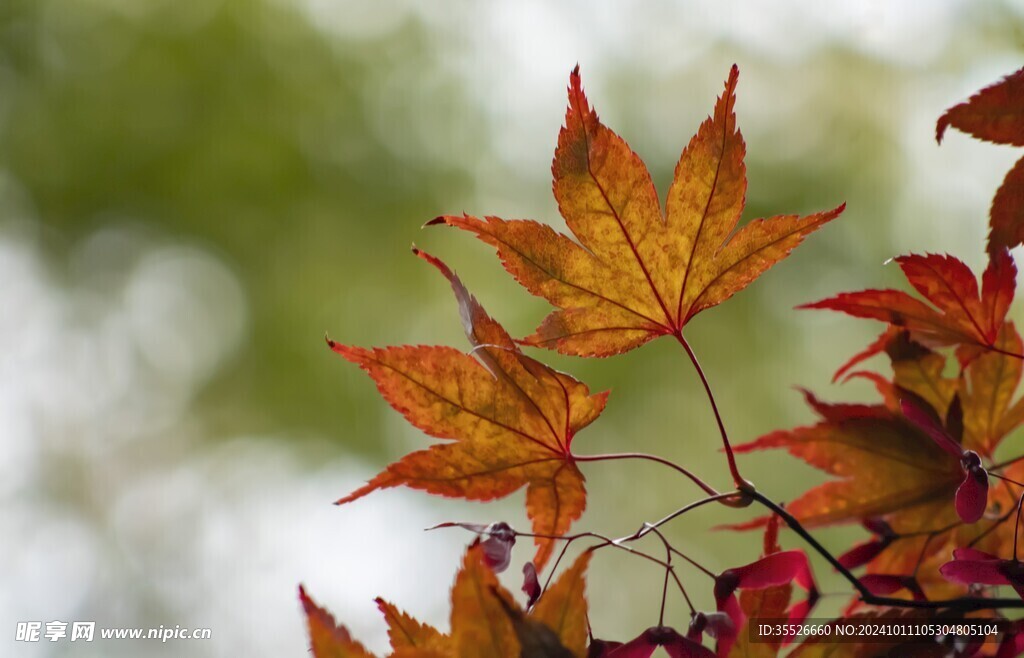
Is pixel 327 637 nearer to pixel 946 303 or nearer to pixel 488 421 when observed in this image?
pixel 488 421

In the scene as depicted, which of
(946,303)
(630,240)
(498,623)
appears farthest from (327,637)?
(946,303)

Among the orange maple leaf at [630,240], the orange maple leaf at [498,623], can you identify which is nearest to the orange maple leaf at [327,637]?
the orange maple leaf at [498,623]

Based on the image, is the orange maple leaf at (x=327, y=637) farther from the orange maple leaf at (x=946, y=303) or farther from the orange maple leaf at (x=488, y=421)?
the orange maple leaf at (x=946, y=303)

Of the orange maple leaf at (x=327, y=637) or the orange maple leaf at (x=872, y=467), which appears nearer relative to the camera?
the orange maple leaf at (x=327, y=637)

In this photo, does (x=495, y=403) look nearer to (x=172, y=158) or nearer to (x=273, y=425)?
(x=273, y=425)

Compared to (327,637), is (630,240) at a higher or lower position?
higher

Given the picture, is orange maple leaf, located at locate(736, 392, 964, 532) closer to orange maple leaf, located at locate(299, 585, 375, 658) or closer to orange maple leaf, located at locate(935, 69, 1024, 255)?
orange maple leaf, located at locate(935, 69, 1024, 255)

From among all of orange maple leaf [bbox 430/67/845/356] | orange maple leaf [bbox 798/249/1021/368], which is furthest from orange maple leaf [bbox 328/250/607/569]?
orange maple leaf [bbox 798/249/1021/368]
